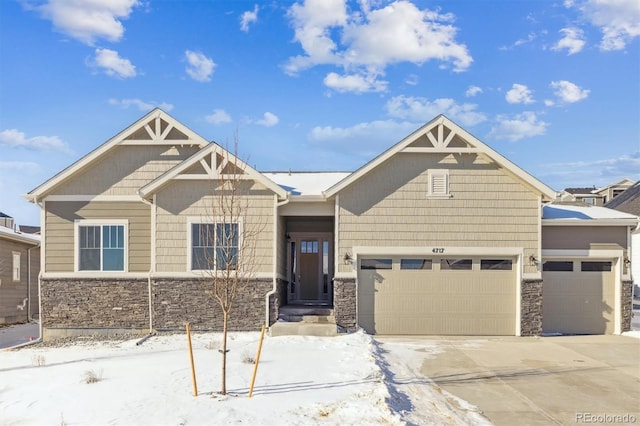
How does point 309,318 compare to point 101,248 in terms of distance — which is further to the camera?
point 101,248

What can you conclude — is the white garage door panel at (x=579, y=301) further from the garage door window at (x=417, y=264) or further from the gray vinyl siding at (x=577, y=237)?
the garage door window at (x=417, y=264)

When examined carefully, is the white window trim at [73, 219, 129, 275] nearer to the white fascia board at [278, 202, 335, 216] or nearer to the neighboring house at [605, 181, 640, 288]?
the white fascia board at [278, 202, 335, 216]

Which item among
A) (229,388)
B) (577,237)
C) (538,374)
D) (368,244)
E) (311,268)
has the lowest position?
(538,374)

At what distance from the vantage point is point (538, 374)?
9.61 m

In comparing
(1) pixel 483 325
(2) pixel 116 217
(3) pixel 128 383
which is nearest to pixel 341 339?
(1) pixel 483 325

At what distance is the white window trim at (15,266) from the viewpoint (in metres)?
18.9

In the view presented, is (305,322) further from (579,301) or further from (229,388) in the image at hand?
(579,301)

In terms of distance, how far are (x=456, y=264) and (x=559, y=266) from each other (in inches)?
118

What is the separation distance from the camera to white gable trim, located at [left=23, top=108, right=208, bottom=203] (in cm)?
1401

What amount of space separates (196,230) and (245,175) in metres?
1.90

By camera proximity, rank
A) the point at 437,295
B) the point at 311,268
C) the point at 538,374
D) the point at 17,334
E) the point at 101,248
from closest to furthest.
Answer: the point at 538,374 → the point at 437,295 → the point at 101,248 → the point at 17,334 → the point at 311,268

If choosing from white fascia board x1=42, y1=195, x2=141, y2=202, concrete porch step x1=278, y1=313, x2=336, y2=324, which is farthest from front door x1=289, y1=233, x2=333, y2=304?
white fascia board x1=42, y1=195, x2=141, y2=202

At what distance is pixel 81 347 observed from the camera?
12.4 meters

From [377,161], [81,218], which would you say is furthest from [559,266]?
[81,218]
